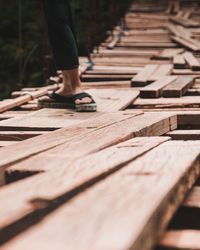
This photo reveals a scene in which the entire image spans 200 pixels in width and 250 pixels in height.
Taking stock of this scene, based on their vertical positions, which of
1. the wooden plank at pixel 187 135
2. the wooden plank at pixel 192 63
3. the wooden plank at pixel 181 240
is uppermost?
the wooden plank at pixel 192 63

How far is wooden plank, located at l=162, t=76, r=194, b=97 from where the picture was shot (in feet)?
12.6

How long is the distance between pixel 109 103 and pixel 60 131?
1.15 metres

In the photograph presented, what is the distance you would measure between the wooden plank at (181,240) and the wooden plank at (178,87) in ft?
8.25

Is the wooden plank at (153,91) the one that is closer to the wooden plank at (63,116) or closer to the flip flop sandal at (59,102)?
the wooden plank at (63,116)

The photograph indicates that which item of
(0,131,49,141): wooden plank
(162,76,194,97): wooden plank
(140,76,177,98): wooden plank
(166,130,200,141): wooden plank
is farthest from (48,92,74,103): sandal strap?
(166,130,200,141): wooden plank

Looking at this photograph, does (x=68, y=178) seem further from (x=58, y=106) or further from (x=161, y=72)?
(x=161, y=72)

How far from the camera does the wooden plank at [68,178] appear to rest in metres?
1.20

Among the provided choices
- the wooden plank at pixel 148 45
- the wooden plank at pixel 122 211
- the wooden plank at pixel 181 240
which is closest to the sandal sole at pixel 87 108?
the wooden plank at pixel 122 211

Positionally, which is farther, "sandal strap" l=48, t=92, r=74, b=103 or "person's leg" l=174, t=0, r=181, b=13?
"person's leg" l=174, t=0, r=181, b=13

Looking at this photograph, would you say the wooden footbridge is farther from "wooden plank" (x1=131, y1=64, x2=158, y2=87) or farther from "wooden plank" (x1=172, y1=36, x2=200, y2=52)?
"wooden plank" (x1=172, y1=36, x2=200, y2=52)

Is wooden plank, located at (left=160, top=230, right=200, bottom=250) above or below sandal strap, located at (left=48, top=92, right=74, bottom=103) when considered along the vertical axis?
below

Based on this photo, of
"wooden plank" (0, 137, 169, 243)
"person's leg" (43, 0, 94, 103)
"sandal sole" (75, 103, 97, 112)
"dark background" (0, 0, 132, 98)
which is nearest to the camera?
"wooden plank" (0, 137, 169, 243)

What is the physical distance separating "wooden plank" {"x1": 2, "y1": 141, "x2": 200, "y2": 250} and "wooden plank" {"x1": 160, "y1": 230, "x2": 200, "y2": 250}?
0.03 meters

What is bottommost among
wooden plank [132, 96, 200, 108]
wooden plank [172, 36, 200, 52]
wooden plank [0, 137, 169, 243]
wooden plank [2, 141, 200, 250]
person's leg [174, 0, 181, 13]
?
wooden plank [132, 96, 200, 108]
